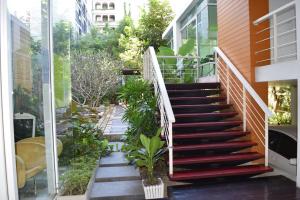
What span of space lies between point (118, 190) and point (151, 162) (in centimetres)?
72

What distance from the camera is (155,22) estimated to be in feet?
64.7

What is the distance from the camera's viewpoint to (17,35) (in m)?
3.05

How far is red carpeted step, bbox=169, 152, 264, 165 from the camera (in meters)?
5.30

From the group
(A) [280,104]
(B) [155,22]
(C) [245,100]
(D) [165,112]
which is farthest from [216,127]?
(B) [155,22]

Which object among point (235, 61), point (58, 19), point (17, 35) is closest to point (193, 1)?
point (235, 61)

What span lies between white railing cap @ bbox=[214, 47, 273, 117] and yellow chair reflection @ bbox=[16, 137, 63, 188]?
12.8 ft

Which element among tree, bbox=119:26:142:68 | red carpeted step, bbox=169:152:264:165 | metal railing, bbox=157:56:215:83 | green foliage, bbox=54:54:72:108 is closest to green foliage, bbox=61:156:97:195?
green foliage, bbox=54:54:72:108

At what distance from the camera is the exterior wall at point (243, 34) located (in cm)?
622

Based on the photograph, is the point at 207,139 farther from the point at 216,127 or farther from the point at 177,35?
the point at 177,35

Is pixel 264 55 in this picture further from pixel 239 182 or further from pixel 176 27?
pixel 176 27

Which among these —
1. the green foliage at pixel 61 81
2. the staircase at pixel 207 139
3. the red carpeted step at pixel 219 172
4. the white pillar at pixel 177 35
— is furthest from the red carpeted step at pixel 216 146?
the white pillar at pixel 177 35

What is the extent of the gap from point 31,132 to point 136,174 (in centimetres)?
257

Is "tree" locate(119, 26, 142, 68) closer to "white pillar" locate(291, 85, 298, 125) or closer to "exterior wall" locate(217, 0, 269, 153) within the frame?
"white pillar" locate(291, 85, 298, 125)

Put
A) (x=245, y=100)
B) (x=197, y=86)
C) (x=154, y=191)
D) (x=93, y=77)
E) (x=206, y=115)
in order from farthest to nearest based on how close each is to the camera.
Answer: (x=93, y=77) < (x=197, y=86) < (x=206, y=115) < (x=245, y=100) < (x=154, y=191)
